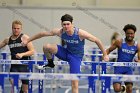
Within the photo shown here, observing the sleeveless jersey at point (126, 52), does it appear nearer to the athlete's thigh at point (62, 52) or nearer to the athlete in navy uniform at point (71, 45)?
the athlete in navy uniform at point (71, 45)

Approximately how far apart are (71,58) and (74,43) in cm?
25

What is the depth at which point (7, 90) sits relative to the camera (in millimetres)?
9031

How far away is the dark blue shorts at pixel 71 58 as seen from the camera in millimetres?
5695

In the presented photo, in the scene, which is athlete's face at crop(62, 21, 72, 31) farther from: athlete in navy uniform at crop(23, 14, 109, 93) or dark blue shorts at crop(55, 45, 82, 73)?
dark blue shorts at crop(55, 45, 82, 73)

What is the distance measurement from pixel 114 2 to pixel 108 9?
0.51 metres

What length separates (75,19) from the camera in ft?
44.0

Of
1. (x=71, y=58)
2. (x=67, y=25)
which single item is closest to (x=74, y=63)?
(x=71, y=58)

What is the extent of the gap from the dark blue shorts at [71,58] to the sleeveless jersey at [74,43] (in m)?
0.06

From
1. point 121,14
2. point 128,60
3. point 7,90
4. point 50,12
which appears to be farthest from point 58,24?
point 128,60

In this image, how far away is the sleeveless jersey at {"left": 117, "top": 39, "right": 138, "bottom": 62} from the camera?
21.3 ft

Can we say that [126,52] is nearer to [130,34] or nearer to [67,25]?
[130,34]

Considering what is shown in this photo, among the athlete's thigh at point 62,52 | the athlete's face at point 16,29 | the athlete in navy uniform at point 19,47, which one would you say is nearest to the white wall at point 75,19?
the athlete in navy uniform at point 19,47

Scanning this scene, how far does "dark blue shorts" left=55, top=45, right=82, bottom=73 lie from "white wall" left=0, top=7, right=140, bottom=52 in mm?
7444

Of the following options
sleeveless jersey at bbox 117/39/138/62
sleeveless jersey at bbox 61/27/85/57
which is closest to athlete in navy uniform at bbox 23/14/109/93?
sleeveless jersey at bbox 61/27/85/57
